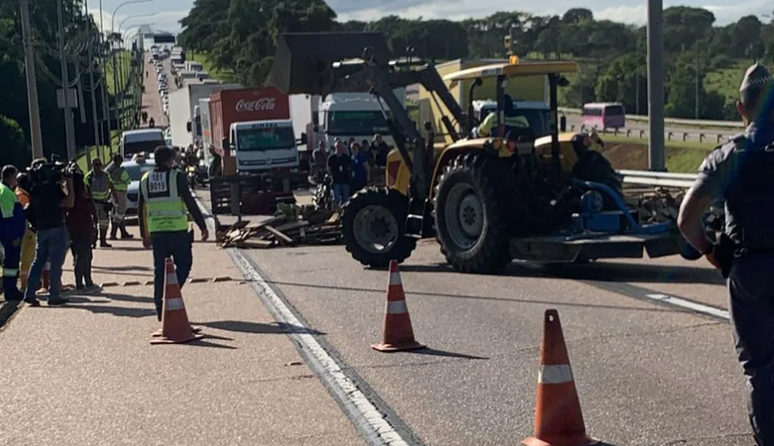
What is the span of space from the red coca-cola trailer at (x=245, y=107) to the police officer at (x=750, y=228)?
35.7m

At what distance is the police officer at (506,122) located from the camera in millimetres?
15188

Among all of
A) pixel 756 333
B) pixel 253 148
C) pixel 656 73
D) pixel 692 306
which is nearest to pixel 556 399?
pixel 756 333

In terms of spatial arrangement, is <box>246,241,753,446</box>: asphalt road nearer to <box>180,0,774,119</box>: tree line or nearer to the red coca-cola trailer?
the red coca-cola trailer

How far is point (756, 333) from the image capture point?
17.5ft

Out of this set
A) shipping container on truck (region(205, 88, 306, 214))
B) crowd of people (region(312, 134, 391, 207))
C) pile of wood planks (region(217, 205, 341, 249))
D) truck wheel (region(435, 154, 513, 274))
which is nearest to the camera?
truck wheel (region(435, 154, 513, 274))

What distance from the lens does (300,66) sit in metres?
19.2

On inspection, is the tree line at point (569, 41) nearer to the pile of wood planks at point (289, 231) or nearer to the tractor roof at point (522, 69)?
the pile of wood planks at point (289, 231)

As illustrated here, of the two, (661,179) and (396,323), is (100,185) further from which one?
(396,323)

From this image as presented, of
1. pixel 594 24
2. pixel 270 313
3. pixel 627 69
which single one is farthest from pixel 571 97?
pixel 270 313

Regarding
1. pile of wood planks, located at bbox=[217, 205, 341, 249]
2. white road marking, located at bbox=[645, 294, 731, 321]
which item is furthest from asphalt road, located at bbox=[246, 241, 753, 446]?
pile of wood planks, located at bbox=[217, 205, 341, 249]

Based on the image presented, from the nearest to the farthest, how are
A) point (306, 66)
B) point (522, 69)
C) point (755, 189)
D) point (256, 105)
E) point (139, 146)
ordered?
1. point (755, 189)
2. point (522, 69)
3. point (306, 66)
4. point (256, 105)
5. point (139, 146)

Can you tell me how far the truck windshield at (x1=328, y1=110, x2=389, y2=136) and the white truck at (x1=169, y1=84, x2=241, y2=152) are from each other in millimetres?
13806

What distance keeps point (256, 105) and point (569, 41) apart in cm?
8702

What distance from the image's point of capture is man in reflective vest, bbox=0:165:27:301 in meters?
14.4
